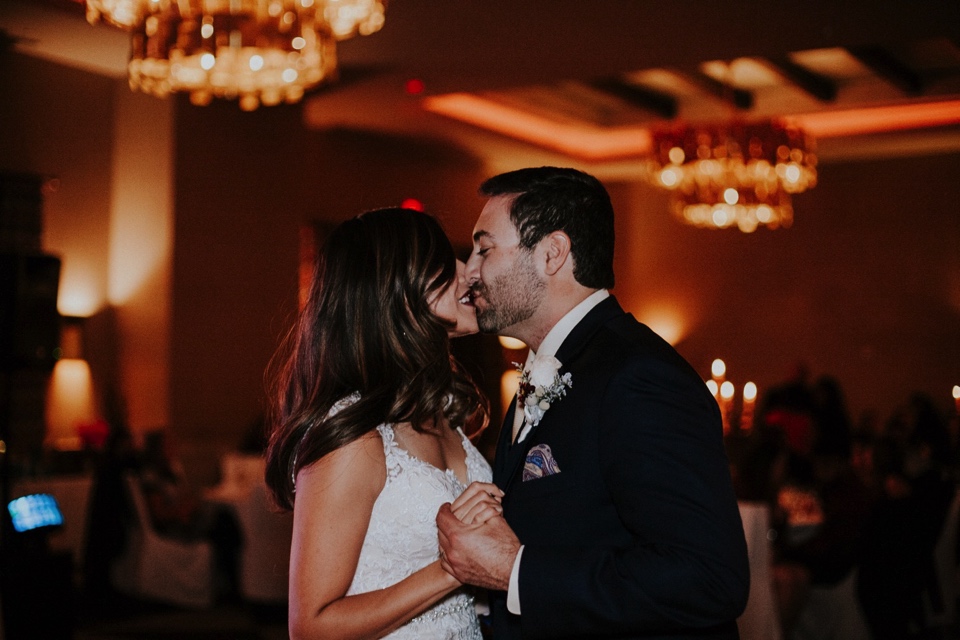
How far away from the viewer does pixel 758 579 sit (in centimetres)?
425

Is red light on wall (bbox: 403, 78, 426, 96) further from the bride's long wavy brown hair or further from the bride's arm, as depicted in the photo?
the bride's arm

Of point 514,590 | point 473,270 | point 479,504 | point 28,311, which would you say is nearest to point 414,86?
point 28,311

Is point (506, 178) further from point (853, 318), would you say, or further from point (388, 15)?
point (853, 318)

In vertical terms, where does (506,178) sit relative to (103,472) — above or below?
above

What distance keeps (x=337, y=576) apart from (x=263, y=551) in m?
4.49

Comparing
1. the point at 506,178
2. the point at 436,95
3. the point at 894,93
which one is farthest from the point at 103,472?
the point at 894,93

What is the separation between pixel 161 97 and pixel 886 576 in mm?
6804

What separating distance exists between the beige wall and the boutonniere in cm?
725

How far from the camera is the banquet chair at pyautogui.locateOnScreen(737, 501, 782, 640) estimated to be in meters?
4.13

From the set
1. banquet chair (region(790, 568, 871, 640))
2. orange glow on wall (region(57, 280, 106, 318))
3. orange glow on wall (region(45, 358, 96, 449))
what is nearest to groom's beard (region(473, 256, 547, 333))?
banquet chair (region(790, 568, 871, 640))

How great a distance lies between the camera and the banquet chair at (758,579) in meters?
4.13

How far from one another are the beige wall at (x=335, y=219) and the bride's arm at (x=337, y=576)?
22.9 feet

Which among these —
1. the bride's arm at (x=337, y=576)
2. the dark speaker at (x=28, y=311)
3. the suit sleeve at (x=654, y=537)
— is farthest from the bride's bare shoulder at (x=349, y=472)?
the dark speaker at (x=28, y=311)

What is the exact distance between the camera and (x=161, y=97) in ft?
28.8
